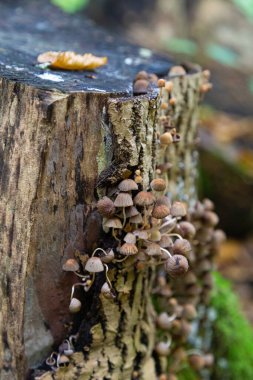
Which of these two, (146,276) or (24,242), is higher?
(24,242)

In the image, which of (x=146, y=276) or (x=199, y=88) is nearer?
(x=146, y=276)

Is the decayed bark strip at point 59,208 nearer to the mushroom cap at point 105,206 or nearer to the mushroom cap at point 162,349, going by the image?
the mushroom cap at point 105,206

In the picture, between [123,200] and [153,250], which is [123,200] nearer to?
[123,200]

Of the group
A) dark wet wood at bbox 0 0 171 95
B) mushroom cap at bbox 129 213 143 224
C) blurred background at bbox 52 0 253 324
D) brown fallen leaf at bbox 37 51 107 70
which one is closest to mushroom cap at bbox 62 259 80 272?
mushroom cap at bbox 129 213 143 224

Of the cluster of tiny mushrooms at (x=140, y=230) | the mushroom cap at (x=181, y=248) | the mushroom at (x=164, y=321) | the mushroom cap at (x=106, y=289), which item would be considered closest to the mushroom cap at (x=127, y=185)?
the cluster of tiny mushrooms at (x=140, y=230)

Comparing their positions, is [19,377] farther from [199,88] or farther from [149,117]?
[199,88]

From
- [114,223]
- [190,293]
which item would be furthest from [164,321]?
[114,223]

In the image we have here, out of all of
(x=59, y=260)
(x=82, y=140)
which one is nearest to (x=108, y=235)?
(x=59, y=260)
